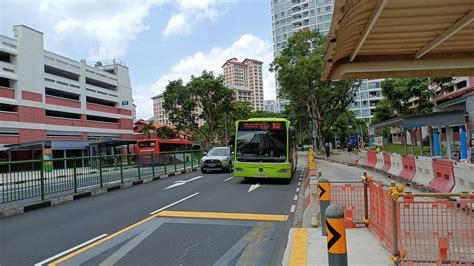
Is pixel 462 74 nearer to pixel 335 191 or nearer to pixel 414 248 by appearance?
pixel 414 248

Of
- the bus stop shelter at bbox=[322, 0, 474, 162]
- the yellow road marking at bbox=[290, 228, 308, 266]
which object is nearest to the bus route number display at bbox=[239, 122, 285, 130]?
the yellow road marking at bbox=[290, 228, 308, 266]

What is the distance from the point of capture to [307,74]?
39.6 metres

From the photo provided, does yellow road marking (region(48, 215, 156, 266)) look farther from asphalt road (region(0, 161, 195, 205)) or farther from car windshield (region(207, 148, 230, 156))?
car windshield (region(207, 148, 230, 156))

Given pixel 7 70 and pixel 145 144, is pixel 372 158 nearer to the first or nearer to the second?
pixel 145 144

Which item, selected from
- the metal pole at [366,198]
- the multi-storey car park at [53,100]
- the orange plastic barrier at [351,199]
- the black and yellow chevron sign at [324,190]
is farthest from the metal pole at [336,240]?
the multi-storey car park at [53,100]

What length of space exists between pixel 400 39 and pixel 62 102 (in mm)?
51214

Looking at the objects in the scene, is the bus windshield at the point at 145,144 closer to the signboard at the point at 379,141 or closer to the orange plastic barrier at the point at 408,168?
the signboard at the point at 379,141

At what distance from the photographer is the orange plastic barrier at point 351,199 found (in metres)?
7.92

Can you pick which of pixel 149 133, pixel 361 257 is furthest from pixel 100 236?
pixel 149 133

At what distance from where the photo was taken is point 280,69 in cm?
4222

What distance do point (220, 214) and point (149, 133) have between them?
68.0 meters

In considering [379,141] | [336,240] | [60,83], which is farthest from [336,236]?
[60,83]

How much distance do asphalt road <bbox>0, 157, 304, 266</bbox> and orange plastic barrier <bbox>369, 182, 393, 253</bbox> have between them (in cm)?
169

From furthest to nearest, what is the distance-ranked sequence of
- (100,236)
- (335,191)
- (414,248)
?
(335,191)
(100,236)
(414,248)
